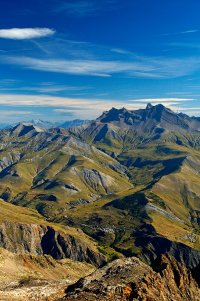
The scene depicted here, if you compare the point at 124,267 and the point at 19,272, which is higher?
the point at 124,267

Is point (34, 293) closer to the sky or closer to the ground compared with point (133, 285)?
closer to the ground

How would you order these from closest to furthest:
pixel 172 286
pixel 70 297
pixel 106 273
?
1. pixel 70 297
2. pixel 106 273
3. pixel 172 286

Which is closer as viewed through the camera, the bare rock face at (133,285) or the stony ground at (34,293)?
the bare rock face at (133,285)

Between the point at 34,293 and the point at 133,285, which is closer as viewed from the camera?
the point at 133,285

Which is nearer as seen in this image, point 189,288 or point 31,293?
point 31,293

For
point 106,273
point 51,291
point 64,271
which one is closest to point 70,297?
point 51,291

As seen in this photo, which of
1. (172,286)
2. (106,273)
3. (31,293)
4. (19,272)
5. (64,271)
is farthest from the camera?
(64,271)

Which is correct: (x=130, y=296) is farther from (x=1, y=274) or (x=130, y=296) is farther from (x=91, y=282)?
(x=1, y=274)

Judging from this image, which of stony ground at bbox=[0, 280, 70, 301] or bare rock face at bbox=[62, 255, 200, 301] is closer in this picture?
bare rock face at bbox=[62, 255, 200, 301]
